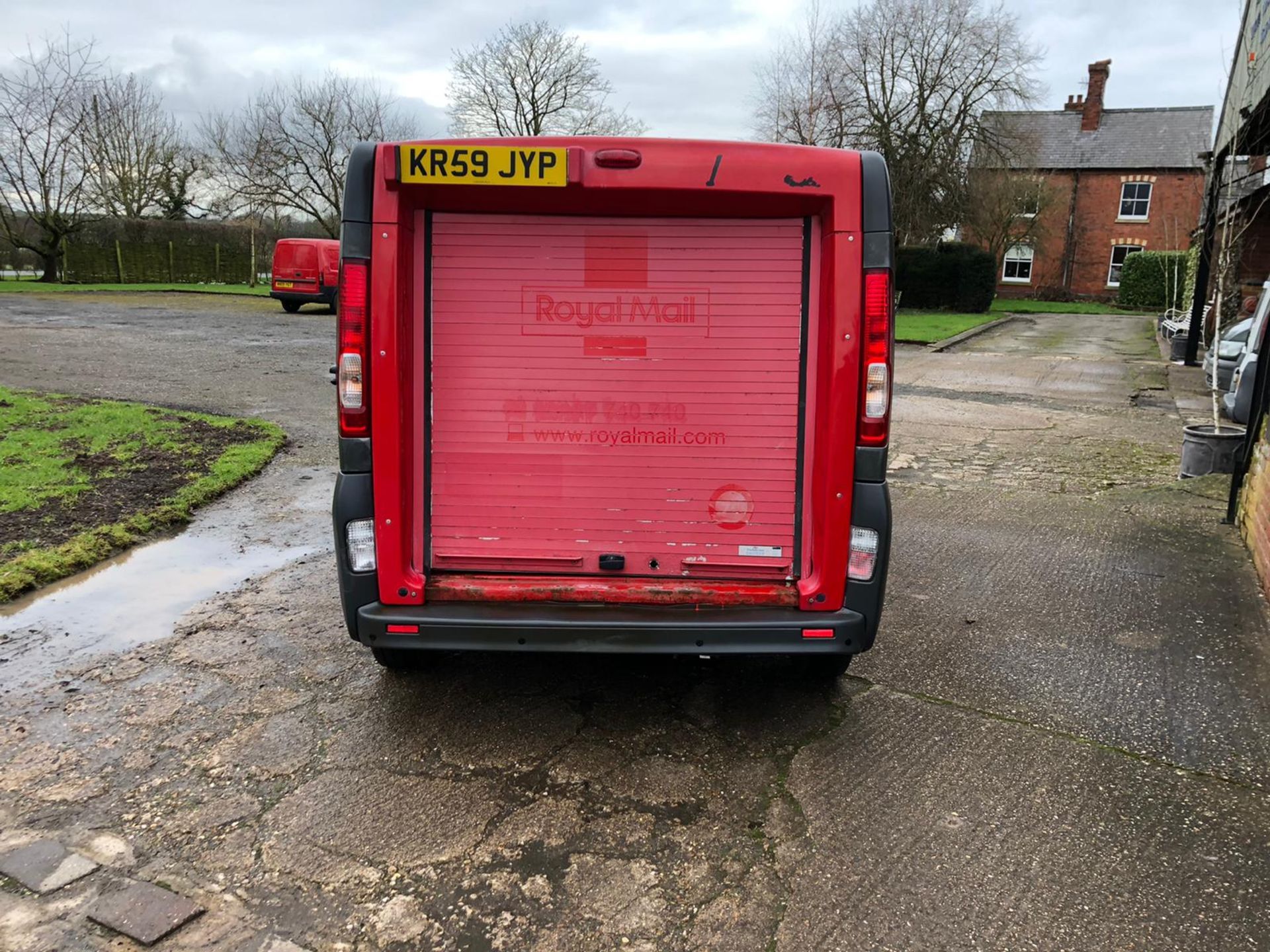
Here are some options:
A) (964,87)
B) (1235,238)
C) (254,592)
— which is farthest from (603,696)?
(964,87)

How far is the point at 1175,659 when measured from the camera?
4.35 meters

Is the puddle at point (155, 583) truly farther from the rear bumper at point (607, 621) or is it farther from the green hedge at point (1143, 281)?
the green hedge at point (1143, 281)

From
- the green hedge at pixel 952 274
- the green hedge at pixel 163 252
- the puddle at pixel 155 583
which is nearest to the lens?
the puddle at pixel 155 583

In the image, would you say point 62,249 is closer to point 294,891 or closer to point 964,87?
point 964,87

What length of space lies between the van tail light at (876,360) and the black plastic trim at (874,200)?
17 centimetres

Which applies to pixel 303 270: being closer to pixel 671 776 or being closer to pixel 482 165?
pixel 482 165

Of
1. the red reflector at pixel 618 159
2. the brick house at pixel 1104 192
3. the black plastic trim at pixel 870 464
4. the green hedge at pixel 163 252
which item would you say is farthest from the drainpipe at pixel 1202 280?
the green hedge at pixel 163 252

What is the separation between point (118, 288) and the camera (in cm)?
3058

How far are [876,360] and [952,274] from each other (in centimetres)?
3353

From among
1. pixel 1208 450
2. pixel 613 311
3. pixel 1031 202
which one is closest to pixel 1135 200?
pixel 1031 202

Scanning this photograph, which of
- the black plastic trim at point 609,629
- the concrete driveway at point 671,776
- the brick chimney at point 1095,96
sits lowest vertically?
the concrete driveway at point 671,776

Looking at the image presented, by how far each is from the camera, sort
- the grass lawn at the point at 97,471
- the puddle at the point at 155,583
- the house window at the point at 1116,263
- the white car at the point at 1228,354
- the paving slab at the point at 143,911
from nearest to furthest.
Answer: the paving slab at the point at 143,911 → the puddle at the point at 155,583 → the grass lawn at the point at 97,471 → the white car at the point at 1228,354 → the house window at the point at 1116,263

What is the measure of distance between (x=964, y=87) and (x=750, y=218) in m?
34.4

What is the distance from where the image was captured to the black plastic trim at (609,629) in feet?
10.8
